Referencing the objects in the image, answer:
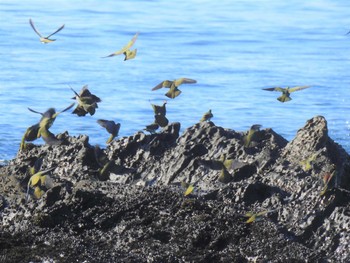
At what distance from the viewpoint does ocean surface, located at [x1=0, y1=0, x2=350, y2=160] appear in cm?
1216

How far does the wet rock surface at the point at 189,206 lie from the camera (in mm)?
5273

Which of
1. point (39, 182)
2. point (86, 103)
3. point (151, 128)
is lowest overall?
point (39, 182)

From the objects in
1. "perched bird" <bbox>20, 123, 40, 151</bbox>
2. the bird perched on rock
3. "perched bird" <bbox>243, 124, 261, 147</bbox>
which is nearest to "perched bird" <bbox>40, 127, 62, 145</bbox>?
"perched bird" <bbox>20, 123, 40, 151</bbox>

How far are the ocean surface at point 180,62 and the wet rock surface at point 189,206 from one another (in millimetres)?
4351

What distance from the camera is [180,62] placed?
15453 mm

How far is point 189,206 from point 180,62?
1005 centimetres

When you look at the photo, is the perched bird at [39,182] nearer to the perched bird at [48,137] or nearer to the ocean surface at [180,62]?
the perched bird at [48,137]

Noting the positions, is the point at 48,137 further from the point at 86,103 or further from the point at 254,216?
the point at 254,216

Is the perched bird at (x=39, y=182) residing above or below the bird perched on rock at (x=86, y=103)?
below

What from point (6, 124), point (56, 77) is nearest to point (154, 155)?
point (6, 124)

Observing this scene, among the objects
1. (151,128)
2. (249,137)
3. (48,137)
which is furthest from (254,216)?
(48,137)

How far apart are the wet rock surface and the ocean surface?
435 centimetres

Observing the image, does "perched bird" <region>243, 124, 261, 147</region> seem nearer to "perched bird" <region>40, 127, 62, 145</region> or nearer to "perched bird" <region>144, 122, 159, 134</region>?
"perched bird" <region>144, 122, 159, 134</region>

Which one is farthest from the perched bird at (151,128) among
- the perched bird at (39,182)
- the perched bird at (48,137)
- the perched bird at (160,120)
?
the perched bird at (39,182)
